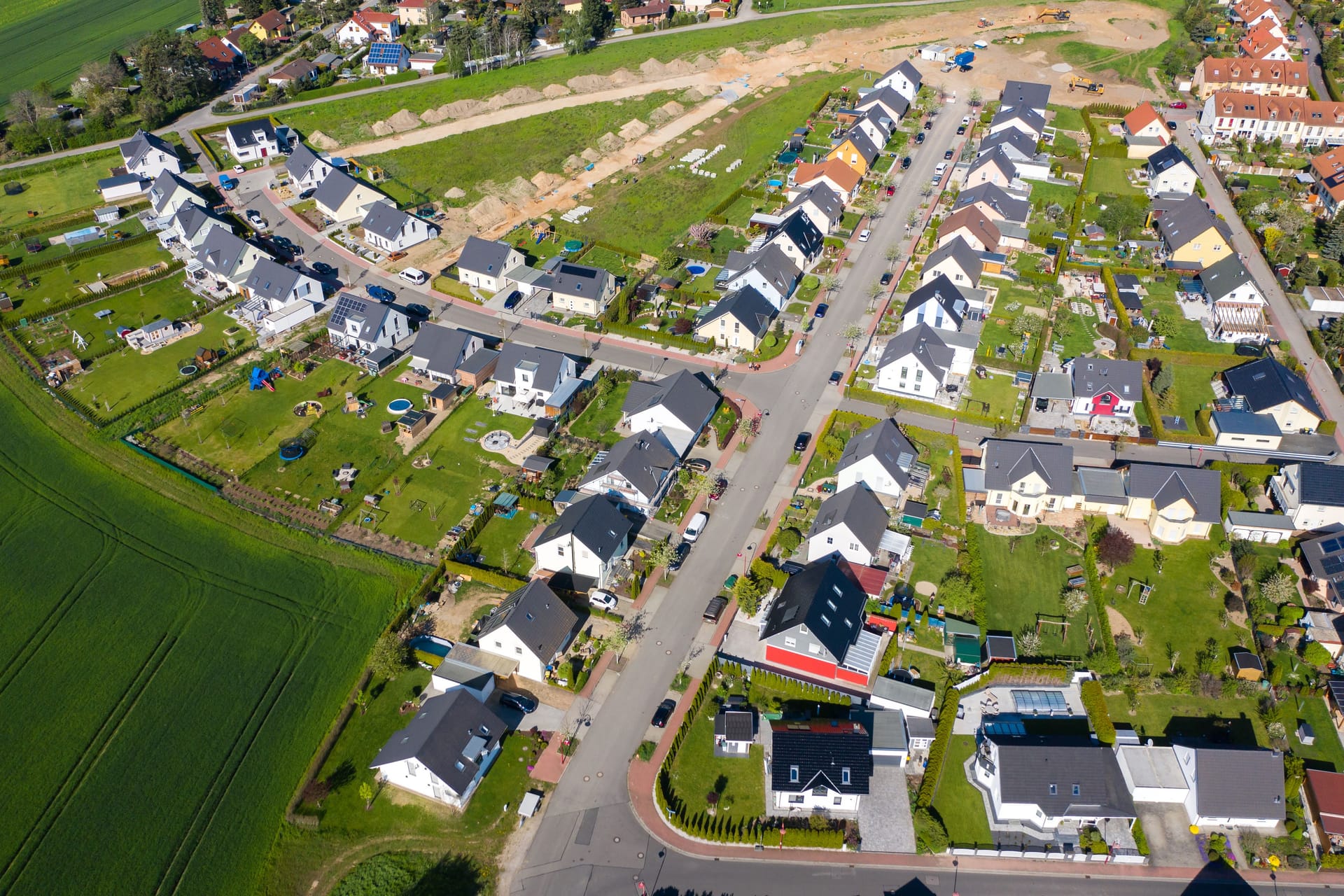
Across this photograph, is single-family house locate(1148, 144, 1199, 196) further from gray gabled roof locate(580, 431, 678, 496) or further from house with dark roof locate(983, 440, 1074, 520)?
gray gabled roof locate(580, 431, 678, 496)

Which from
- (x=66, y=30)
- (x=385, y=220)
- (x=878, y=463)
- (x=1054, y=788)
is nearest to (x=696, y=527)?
(x=878, y=463)

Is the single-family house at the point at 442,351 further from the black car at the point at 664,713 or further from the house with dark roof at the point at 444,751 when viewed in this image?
the black car at the point at 664,713

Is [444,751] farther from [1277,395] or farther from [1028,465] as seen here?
[1277,395]

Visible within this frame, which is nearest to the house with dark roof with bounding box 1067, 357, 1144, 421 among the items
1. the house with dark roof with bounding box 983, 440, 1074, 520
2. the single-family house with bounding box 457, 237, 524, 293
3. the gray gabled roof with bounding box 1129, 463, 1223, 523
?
the house with dark roof with bounding box 983, 440, 1074, 520

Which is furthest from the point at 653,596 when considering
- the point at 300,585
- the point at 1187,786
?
the point at 1187,786

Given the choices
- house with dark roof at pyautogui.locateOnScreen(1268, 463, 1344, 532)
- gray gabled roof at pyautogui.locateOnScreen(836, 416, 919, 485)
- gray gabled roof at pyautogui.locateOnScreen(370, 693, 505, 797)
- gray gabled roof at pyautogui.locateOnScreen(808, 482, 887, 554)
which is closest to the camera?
gray gabled roof at pyautogui.locateOnScreen(370, 693, 505, 797)

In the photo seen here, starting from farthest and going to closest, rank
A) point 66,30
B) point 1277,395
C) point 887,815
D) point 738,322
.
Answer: point 66,30 < point 738,322 < point 1277,395 < point 887,815

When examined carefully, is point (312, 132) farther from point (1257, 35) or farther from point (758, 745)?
point (1257, 35)
